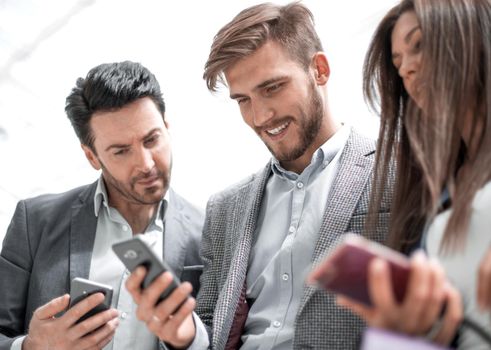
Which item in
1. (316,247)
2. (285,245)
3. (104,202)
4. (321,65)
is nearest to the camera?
(316,247)

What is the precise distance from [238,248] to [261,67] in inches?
24.6

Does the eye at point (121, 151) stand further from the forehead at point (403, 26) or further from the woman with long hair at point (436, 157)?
the forehead at point (403, 26)

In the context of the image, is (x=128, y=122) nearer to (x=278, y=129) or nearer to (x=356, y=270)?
(x=278, y=129)

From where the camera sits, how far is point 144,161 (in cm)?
264

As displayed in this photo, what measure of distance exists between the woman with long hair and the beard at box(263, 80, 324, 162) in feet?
1.26

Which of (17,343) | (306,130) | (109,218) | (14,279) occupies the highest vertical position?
(306,130)

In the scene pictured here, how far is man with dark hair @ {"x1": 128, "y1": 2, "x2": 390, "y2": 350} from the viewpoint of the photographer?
197 cm

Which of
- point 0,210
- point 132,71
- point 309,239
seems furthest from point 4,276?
point 0,210

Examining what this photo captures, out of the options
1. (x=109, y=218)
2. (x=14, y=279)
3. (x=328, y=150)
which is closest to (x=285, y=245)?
(x=328, y=150)

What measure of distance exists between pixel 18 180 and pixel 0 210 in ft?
2.46

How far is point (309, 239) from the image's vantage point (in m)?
2.07

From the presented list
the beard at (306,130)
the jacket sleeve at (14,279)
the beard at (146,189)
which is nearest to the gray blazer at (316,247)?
the beard at (306,130)

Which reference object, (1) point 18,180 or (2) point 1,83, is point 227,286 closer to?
(2) point 1,83

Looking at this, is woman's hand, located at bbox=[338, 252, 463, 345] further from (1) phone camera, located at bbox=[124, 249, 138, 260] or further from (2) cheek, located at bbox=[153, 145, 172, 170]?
(2) cheek, located at bbox=[153, 145, 172, 170]
